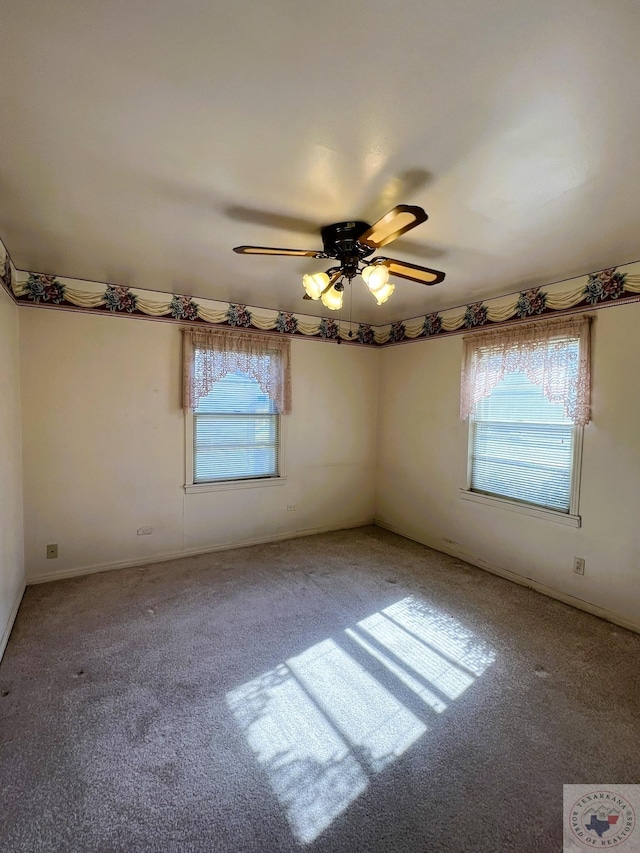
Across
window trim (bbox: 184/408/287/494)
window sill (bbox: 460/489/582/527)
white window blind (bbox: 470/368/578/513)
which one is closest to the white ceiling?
white window blind (bbox: 470/368/578/513)

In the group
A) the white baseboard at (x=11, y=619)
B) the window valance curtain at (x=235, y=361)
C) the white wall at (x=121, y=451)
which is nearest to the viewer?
the white baseboard at (x=11, y=619)

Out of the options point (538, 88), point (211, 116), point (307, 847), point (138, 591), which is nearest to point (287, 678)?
point (307, 847)

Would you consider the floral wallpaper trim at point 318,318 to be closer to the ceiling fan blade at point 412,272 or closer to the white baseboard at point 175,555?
the ceiling fan blade at point 412,272

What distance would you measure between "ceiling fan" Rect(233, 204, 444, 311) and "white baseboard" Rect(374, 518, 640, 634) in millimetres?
2681

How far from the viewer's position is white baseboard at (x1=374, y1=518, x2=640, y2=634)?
9.08 feet

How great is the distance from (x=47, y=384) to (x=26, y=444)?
0.52 m

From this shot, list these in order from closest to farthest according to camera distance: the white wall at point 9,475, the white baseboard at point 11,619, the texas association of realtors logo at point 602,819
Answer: the texas association of realtors logo at point 602,819 → the white baseboard at point 11,619 → the white wall at point 9,475

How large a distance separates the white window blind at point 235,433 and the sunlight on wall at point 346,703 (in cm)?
205

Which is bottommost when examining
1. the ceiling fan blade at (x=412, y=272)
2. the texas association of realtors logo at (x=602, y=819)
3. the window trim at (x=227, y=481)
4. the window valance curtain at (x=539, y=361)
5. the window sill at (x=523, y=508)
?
the texas association of realtors logo at (x=602, y=819)

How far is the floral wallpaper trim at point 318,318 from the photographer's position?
2.79m

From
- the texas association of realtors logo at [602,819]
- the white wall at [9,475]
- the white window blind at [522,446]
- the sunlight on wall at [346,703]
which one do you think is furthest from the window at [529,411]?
the white wall at [9,475]

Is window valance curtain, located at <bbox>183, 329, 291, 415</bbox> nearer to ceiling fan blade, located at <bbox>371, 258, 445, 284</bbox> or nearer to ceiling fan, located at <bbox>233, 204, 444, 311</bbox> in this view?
ceiling fan, located at <bbox>233, 204, 444, 311</bbox>

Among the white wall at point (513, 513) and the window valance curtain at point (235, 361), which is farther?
the window valance curtain at point (235, 361)

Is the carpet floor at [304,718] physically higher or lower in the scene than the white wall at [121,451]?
lower
